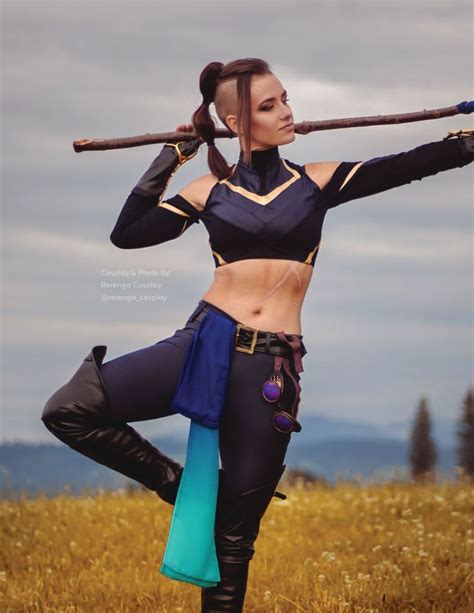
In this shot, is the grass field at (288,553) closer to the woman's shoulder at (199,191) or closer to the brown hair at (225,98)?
the woman's shoulder at (199,191)

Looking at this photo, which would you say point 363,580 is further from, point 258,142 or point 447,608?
point 258,142

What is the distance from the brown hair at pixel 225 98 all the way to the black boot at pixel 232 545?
1.84 metres

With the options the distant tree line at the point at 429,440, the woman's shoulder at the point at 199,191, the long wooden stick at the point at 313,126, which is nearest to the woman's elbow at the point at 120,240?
the woman's shoulder at the point at 199,191

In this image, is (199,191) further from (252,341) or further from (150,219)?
(252,341)

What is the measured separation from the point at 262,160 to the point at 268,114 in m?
0.27

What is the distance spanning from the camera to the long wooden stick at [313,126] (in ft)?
20.1

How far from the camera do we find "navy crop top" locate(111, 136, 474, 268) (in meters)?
5.84

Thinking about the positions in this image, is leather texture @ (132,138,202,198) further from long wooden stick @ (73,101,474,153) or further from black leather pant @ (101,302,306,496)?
black leather pant @ (101,302,306,496)

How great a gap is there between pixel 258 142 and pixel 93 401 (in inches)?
68.0

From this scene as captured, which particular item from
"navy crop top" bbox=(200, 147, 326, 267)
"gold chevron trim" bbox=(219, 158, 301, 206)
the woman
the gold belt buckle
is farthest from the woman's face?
the gold belt buckle

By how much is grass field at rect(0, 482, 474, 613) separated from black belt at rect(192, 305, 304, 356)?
1.87 meters

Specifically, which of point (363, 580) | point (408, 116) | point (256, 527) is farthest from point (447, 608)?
point (408, 116)

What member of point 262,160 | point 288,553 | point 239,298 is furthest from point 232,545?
point 288,553

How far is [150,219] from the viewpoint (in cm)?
606
